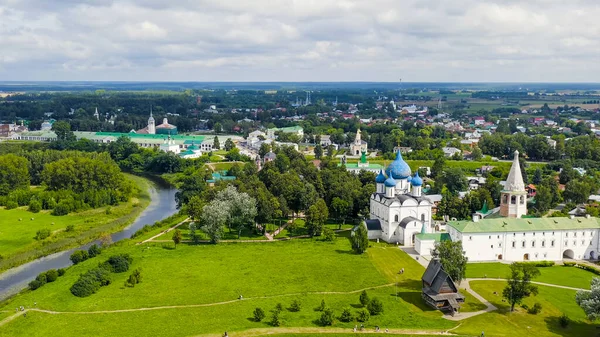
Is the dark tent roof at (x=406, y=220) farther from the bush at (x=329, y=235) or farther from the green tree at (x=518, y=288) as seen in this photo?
the green tree at (x=518, y=288)

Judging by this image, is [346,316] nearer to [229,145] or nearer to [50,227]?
[50,227]

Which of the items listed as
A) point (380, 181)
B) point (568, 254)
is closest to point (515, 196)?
point (568, 254)

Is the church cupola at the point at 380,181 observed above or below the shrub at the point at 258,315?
above

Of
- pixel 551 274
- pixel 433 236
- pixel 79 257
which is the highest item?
pixel 433 236

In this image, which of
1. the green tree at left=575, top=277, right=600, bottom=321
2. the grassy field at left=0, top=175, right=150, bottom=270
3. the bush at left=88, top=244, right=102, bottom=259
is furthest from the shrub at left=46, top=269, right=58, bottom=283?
the green tree at left=575, top=277, right=600, bottom=321

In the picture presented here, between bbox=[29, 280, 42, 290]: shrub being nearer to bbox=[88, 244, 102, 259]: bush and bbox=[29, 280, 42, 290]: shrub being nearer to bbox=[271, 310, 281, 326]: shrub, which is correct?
bbox=[88, 244, 102, 259]: bush

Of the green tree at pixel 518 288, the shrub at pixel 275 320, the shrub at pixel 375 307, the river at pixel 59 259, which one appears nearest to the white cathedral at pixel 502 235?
the green tree at pixel 518 288

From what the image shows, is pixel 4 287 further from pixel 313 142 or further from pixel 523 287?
pixel 313 142
